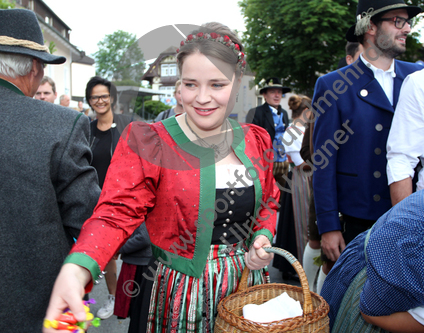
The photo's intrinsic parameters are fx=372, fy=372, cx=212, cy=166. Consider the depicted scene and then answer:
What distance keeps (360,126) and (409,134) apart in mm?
274

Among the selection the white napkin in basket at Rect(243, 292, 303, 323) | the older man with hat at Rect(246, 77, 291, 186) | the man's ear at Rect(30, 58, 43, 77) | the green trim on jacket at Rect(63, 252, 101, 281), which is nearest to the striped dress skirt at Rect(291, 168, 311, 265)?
the older man with hat at Rect(246, 77, 291, 186)

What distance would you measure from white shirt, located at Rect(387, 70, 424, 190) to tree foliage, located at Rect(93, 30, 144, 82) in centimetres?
122

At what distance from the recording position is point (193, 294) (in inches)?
53.9

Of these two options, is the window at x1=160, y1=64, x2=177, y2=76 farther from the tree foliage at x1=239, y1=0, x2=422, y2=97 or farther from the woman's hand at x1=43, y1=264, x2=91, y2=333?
the tree foliage at x1=239, y1=0, x2=422, y2=97

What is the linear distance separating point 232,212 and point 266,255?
0.67 ft

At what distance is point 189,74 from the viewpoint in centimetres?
131

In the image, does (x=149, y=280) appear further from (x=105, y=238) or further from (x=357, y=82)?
(x=357, y=82)

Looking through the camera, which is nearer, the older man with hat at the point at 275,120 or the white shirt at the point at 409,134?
the white shirt at the point at 409,134

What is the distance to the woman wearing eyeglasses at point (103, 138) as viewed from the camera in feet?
10.5

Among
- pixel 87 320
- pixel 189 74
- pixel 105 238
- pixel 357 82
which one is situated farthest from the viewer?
pixel 357 82

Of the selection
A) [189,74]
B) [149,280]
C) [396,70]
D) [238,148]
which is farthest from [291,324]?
[396,70]

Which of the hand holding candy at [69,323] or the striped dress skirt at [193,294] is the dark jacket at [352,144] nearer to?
the striped dress skirt at [193,294]

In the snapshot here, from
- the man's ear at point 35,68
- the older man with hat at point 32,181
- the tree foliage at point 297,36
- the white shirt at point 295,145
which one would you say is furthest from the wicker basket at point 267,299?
the tree foliage at point 297,36

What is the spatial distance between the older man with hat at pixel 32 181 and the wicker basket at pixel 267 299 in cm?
65
